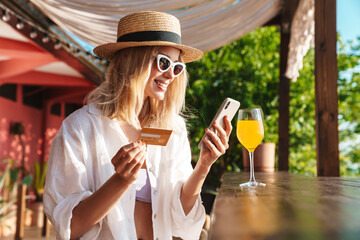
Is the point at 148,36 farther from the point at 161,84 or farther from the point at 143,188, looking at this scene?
the point at 143,188

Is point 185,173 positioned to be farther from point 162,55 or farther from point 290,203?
point 290,203

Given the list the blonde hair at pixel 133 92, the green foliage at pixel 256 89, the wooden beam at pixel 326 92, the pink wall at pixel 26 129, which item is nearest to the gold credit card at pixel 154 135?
the blonde hair at pixel 133 92

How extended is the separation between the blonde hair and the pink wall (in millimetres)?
6256

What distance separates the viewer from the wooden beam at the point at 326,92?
237 cm

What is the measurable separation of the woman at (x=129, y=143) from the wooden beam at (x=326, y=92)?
2.88 feet

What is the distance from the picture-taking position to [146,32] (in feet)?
6.07

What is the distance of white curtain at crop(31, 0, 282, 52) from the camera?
3053 millimetres

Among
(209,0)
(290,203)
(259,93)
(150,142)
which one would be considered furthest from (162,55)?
(259,93)

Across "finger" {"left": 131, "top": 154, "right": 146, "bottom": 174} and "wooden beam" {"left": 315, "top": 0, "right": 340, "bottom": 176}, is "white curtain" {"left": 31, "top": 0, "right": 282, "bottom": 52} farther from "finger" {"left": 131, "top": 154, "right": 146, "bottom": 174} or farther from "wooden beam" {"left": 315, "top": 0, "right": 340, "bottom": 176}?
"finger" {"left": 131, "top": 154, "right": 146, "bottom": 174}

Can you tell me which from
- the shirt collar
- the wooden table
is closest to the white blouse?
the shirt collar

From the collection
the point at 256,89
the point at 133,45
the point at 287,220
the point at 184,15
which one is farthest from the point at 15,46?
the point at 287,220

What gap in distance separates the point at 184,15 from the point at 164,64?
151 centimetres

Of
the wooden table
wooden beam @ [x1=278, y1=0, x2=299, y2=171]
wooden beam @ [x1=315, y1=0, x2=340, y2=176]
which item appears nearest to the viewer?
the wooden table

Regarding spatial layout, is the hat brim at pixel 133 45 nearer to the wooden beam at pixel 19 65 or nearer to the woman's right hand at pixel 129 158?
the woman's right hand at pixel 129 158
